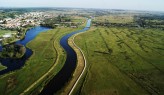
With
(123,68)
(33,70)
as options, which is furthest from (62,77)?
(123,68)

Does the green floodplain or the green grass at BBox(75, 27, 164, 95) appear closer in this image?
the green floodplain

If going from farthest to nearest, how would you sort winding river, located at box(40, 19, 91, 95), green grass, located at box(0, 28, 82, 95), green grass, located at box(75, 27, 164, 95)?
1. green grass, located at box(75, 27, 164, 95)
2. green grass, located at box(0, 28, 82, 95)
3. winding river, located at box(40, 19, 91, 95)

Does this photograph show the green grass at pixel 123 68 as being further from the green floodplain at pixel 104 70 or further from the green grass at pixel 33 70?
the green grass at pixel 33 70

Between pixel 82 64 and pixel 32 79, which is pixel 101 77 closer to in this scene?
pixel 82 64

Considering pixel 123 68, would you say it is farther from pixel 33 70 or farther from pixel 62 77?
pixel 33 70

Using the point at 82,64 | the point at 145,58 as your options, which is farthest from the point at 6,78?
the point at 145,58

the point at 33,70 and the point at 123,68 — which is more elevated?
the point at 123,68

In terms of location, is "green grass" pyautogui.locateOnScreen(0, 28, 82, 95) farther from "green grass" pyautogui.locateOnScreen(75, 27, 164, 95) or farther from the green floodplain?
"green grass" pyautogui.locateOnScreen(75, 27, 164, 95)

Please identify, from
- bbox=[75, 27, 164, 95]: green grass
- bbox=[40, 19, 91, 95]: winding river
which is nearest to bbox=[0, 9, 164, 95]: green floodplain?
bbox=[75, 27, 164, 95]: green grass
